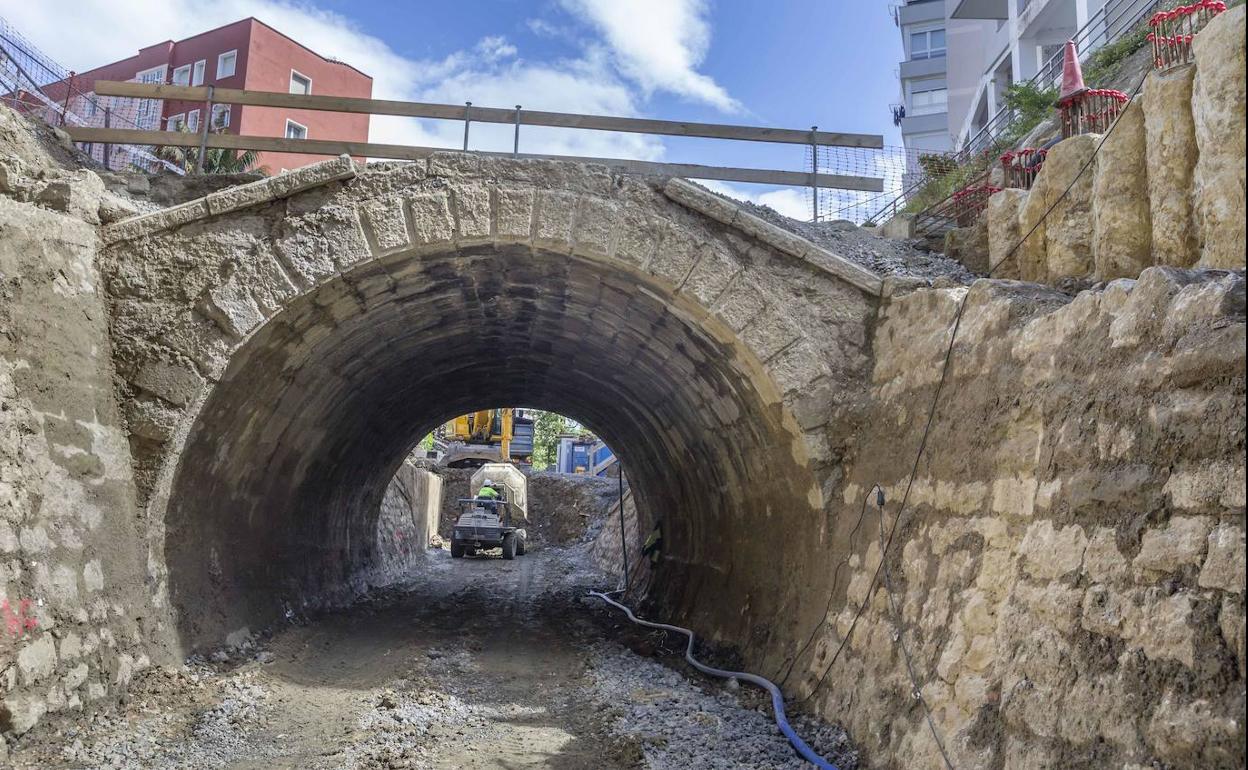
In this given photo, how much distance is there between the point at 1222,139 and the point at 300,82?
29.6 meters

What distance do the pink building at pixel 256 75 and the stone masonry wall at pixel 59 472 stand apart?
20903mm

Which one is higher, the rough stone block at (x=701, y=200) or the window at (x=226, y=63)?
the window at (x=226, y=63)

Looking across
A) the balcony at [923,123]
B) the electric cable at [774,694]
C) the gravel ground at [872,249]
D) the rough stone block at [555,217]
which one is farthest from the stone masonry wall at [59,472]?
the balcony at [923,123]

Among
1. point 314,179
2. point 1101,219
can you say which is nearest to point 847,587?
point 1101,219

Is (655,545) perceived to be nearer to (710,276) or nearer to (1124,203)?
(710,276)

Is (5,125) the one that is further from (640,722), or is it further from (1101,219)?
(1101,219)

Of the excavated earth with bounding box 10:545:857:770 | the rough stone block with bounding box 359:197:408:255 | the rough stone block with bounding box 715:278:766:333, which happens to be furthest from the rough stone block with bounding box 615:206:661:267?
the excavated earth with bounding box 10:545:857:770

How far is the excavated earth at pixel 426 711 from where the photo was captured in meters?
5.28

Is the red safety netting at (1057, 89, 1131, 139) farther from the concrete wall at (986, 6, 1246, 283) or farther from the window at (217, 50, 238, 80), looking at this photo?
the window at (217, 50, 238, 80)

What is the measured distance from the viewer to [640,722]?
250 inches

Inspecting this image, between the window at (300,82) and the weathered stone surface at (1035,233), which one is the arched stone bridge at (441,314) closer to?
the weathered stone surface at (1035,233)

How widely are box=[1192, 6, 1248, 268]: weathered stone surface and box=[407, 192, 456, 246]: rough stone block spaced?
4.91 metres

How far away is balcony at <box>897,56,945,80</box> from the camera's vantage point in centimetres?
4391

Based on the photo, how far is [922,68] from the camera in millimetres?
44344
